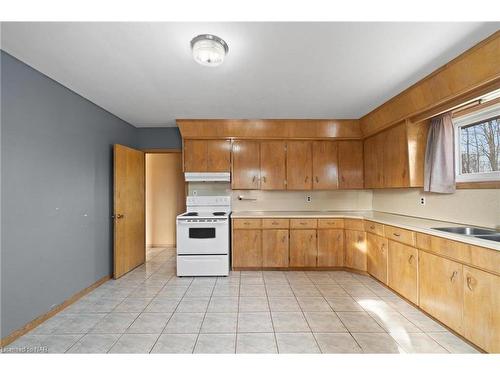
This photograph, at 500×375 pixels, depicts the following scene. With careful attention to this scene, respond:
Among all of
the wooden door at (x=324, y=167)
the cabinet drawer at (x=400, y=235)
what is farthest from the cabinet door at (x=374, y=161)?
the cabinet drawer at (x=400, y=235)

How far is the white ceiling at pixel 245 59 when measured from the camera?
1.70m

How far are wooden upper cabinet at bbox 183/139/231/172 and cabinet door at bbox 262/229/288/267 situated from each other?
1.32 metres

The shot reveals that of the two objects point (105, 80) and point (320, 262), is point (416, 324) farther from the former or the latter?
point (105, 80)

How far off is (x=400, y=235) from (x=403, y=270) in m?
0.39

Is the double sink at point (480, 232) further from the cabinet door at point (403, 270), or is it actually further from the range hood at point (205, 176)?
the range hood at point (205, 176)

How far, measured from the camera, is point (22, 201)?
6.75ft

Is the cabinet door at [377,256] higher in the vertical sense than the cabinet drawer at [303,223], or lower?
lower

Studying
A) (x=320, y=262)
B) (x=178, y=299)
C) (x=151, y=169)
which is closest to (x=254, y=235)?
(x=320, y=262)

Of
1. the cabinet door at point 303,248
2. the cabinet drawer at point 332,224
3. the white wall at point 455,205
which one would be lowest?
the cabinet door at point 303,248

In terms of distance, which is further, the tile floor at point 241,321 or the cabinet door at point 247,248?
the cabinet door at point 247,248

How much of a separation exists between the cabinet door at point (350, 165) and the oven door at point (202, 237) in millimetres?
2184

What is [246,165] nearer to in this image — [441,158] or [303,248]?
[303,248]

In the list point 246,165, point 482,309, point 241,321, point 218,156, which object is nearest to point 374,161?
point 246,165

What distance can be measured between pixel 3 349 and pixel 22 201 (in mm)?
1175
